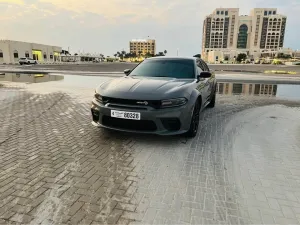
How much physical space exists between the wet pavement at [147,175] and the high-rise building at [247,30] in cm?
15554

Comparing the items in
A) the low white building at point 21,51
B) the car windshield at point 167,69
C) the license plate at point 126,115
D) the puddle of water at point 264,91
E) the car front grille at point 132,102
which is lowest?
the puddle of water at point 264,91

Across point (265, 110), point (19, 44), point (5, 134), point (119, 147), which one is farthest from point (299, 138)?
point (19, 44)

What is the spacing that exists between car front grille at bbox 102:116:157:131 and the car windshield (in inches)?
61.2

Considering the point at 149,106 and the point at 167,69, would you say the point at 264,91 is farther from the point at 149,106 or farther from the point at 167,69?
the point at 149,106

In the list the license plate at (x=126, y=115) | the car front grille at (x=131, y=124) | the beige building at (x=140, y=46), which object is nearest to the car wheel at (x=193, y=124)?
the car front grille at (x=131, y=124)

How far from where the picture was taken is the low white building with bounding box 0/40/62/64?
227 feet

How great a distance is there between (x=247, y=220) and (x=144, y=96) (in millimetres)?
2323

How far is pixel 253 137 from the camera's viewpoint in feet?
15.4

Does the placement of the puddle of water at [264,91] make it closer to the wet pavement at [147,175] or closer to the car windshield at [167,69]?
the wet pavement at [147,175]

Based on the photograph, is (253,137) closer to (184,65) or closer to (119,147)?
(184,65)

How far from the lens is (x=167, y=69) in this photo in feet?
17.2

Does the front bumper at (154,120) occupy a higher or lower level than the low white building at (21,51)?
lower

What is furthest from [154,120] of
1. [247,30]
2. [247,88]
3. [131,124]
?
[247,30]

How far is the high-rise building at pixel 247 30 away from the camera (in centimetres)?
14962
